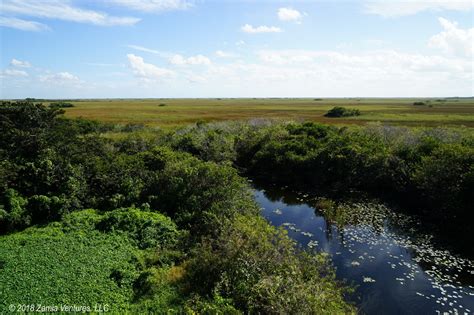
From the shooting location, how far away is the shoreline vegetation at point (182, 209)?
509 inches

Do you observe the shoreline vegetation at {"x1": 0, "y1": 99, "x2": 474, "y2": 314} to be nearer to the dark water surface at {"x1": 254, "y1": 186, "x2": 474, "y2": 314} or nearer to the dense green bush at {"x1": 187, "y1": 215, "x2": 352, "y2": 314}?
the dense green bush at {"x1": 187, "y1": 215, "x2": 352, "y2": 314}

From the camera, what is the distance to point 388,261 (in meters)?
18.2

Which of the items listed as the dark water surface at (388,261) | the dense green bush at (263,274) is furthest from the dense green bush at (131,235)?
the dark water surface at (388,261)

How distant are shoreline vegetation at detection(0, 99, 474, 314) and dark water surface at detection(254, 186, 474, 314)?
154 centimetres

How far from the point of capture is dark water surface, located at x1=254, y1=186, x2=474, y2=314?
48.0 feet

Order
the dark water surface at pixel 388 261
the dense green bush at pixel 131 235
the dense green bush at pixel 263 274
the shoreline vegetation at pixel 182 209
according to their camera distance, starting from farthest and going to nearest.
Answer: the dark water surface at pixel 388 261 < the shoreline vegetation at pixel 182 209 < the dense green bush at pixel 131 235 < the dense green bush at pixel 263 274

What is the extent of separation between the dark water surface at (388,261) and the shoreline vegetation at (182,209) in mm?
1541

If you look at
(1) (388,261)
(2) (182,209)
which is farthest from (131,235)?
(1) (388,261)

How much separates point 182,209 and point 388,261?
12838 millimetres

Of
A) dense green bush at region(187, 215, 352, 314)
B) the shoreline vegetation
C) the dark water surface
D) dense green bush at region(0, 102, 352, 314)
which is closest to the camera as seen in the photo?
dense green bush at region(187, 215, 352, 314)

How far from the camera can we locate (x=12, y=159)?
963 inches

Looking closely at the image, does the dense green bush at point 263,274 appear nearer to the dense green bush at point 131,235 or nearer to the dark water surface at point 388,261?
the dense green bush at point 131,235

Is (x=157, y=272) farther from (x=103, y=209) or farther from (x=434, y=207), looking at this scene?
(x=434, y=207)

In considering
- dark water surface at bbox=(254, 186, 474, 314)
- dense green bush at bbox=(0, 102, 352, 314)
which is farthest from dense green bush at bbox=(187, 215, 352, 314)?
dark water surface at bbox=(254, 186, 474, 314)
